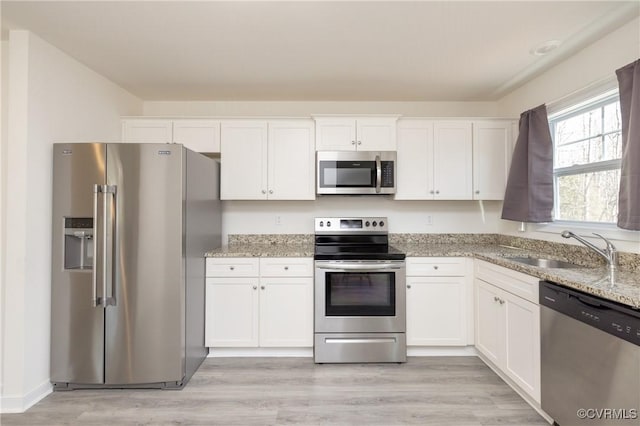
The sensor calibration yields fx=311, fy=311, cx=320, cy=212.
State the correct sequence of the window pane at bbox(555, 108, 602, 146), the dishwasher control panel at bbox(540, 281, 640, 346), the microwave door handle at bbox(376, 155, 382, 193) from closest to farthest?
the dishwasher control panel at bbox(540, 281, 640, 346) → the window pane at bbox(555, 108, 602, 146) → the microwave door handle at bbox(376, 155, 382, 193)

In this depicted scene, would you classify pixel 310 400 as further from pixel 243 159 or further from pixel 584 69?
pixel 584 69

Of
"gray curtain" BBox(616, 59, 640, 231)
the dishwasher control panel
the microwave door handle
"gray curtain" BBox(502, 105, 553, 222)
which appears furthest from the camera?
the microwave door handle

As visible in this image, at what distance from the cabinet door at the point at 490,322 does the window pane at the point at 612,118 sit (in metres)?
1.36

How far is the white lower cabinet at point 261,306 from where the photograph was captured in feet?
8.87

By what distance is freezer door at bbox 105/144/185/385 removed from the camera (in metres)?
2.16

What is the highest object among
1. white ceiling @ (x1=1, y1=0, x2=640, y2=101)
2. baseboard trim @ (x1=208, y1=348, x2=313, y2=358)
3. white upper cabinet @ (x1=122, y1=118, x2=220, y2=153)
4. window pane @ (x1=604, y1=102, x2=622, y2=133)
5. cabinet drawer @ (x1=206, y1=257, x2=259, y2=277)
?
white ceiling @ (x1=1, y1=0, x2=640, y2=101)

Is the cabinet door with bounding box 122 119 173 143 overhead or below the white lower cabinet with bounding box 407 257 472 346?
overhead

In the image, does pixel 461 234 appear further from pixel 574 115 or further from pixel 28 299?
pixel 28 299

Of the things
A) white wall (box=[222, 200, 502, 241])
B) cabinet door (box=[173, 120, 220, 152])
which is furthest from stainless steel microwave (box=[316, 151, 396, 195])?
cabinet door (box=[173, 120, 220, 152])

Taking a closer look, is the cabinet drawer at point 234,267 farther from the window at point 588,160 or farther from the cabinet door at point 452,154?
the window at point 588,160

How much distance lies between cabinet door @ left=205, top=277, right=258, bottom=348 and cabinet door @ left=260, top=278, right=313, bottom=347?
0.26 feet

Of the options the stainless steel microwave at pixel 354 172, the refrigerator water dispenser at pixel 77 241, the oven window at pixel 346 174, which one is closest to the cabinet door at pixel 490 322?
the stainless steel microwave at pixel 354 172

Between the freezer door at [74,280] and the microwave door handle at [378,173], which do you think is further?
the microwave door handle at [378,173]

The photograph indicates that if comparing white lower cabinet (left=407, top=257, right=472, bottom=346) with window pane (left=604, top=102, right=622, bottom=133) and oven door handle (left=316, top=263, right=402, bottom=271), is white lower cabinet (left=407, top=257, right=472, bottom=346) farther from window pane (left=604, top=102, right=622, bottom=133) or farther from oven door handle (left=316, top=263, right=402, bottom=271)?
window pane (left=604, top=102, right=622, bottom=133)
